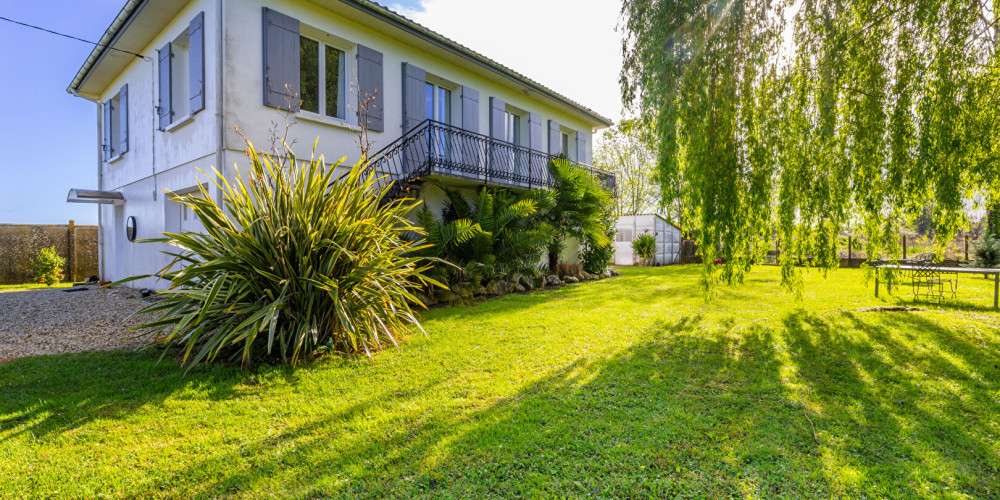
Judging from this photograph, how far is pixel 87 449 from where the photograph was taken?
2.69 m

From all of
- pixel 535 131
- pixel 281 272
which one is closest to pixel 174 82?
pixel 281 272

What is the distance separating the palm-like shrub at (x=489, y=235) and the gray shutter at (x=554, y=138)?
367 centimetres

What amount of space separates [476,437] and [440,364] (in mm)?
1700

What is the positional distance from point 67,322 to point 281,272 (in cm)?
478

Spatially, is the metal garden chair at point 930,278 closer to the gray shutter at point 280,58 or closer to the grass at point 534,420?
the grass at point 534,420

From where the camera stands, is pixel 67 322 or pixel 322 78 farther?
pixel 322 78

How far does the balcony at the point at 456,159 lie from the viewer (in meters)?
8.17

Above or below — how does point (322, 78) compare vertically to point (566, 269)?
above

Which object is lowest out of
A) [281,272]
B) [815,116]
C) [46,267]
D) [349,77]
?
[46,267]

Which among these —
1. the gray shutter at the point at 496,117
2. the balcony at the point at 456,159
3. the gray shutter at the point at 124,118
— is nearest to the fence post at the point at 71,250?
the gray shutter at the point at 124,118

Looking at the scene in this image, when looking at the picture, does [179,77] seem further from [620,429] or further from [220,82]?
[620,429]

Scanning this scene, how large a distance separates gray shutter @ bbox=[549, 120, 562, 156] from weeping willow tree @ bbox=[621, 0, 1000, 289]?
7.44 m

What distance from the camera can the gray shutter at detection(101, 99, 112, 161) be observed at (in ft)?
35.8

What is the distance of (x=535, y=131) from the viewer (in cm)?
1245
